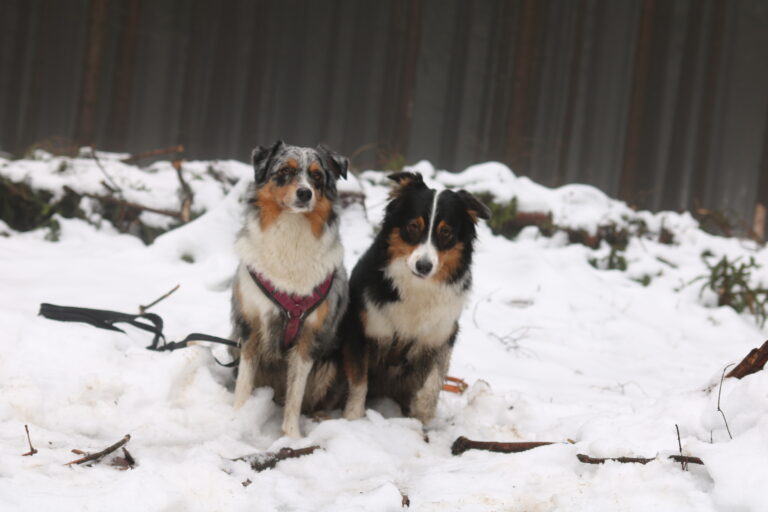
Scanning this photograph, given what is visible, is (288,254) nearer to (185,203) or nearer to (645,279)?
(185,203)

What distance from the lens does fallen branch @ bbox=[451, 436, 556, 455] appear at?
3.04 metres

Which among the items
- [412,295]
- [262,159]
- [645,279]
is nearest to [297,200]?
[262,159]

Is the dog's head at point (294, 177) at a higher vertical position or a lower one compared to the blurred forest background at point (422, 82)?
lower

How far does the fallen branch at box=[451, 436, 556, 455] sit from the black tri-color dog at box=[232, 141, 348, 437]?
978mm

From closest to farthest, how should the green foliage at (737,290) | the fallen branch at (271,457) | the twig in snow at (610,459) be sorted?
the twig in snow at (610,459), the fallen branch at (271,457), the green foliage at (737,290)

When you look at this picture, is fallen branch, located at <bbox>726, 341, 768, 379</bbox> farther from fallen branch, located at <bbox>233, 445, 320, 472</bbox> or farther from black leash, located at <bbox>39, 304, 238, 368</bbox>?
black leash, located at <bbox>39, 304, 238, 368</bbox>

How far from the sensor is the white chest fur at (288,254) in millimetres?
3639

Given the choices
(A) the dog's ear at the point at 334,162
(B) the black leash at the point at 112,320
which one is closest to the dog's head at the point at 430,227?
(A) the dog's ear at the point at 334,162

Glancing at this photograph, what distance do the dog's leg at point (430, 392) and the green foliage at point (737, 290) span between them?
594cm

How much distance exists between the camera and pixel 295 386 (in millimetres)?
3715

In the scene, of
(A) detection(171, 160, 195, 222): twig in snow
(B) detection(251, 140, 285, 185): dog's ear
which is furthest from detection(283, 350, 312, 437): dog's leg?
(A) detection(171, 160, 195, 222): twig in snow

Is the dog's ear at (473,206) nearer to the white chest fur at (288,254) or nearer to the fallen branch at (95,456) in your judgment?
the white chest fur at (288,254)

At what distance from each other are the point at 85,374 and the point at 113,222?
5449 millimetres

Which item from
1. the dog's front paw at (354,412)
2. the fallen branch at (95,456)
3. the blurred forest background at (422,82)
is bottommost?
the dog's front paw at (354,412)
